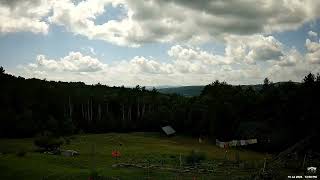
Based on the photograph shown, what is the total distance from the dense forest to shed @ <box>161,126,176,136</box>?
3.06 metres

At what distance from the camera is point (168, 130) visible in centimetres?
12156

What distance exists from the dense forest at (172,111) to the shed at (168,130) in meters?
3.06

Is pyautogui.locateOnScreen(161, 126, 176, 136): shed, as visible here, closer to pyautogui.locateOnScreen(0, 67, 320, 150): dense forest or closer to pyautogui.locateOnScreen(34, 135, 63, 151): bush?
pyautogui.locateOnScreen(0, 67, 320, 150): dense forest

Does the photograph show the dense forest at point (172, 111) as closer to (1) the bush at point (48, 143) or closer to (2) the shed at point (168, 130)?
(2) the shed at point (168, 130)

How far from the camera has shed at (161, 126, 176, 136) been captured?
120137 millimetres

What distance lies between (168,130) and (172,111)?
9.68 m

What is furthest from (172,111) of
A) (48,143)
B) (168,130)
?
(48,143)

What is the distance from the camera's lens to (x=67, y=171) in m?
49.2

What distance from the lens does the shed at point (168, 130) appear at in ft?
394

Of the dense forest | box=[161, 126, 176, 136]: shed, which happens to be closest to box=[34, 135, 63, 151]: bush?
the dense forest

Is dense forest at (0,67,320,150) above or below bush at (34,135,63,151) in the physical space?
above

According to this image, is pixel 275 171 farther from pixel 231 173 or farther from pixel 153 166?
pixel 153 166

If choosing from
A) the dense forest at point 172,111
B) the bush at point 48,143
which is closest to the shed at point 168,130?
the dense forest at point 172,111

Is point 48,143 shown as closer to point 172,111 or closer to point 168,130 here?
point 168,130
